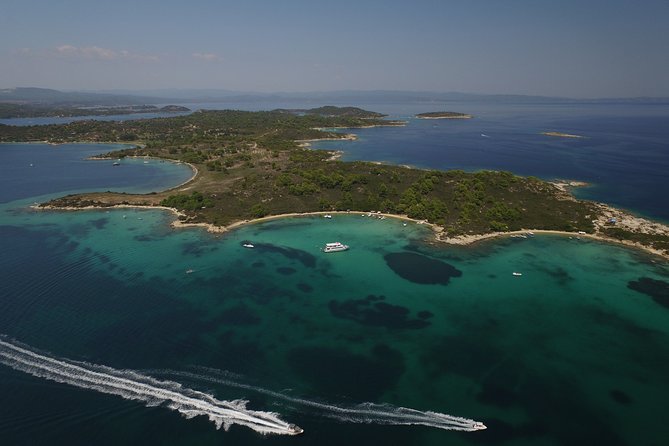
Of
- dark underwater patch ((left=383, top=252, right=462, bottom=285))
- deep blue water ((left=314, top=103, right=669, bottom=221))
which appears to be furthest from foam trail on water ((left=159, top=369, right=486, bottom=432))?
deep blue water ((left=314, top=103, right=669, bottom=221))

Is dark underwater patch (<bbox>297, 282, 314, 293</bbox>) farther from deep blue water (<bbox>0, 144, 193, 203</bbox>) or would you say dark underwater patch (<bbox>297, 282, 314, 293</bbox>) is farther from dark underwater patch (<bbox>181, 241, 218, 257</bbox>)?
deep blue water (<bbox>0, 144, 193, 203</bbox>)

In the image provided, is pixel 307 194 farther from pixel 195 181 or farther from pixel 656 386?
pixel 656 386

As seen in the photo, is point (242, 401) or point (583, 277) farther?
point (583, 277)

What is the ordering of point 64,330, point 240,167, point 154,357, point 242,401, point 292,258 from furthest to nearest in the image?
point 240,167, point 292,258, point 64,330, point 154,357, point 242,401

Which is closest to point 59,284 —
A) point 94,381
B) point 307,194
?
point 94,381

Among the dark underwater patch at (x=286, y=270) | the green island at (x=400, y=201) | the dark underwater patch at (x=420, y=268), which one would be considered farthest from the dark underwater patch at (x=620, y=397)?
the dark underwater patch at (x=286, y=270)
